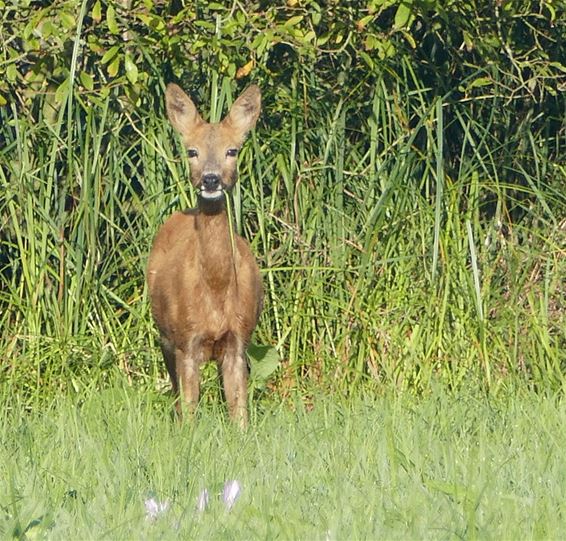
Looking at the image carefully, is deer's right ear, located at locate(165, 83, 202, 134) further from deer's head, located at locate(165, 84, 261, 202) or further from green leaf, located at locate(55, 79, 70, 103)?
green leaf, located at locate(55, 79, 70, 103)

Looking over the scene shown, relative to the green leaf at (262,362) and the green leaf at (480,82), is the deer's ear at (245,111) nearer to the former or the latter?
the green leaf at (262,362)

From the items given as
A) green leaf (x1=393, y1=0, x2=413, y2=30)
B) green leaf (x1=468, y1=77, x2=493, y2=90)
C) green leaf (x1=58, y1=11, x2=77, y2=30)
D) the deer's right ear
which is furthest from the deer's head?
green leaf (x1=468, y1=77, x2=493, y2=90)

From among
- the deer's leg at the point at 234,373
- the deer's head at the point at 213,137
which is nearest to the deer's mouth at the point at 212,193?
the deer's head at the point at 213,137

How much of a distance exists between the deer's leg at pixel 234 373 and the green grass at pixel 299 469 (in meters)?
0.41

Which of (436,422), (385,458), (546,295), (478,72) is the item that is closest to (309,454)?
(385,458)

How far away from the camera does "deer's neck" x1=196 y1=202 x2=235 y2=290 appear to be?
7023mm

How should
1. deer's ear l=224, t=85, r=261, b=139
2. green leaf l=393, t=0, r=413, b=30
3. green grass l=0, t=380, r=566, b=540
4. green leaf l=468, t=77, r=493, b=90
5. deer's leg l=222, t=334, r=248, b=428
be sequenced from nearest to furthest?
green grass l=0, t=380, r=566, b=540 → green leaf l=393, t=0, r=413, b=30 → deer's leg l=222, t=334, r=248, b=428 → deer's ear l=224, t=85, r=261, b=139 → green leaf l=468, t=77, r=493, b=90

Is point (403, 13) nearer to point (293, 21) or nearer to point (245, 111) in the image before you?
point (293, 21)

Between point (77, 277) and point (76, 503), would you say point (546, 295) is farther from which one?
point (76, 503)

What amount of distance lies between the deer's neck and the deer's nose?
33 cm

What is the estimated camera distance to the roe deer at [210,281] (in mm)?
6973

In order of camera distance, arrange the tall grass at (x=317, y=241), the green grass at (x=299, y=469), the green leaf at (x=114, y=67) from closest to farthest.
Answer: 1. the green grass at (x=299, y=469)
2. the green leaf at (x=114, y=67)
3. the tall grass at (x=317, y=241)

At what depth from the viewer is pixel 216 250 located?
7.03 metres

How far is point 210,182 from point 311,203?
1.31 metres
